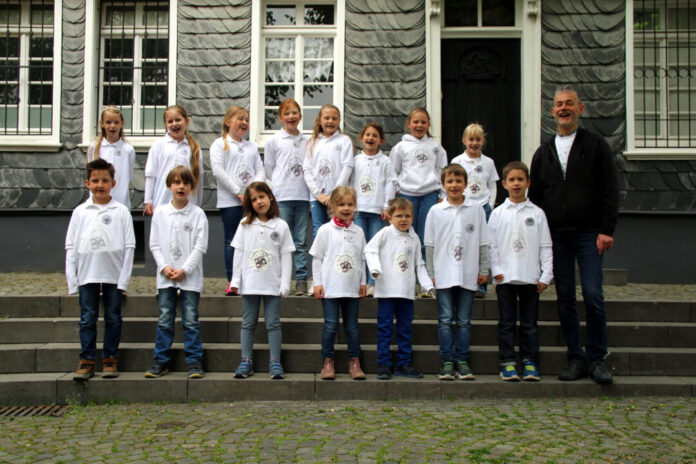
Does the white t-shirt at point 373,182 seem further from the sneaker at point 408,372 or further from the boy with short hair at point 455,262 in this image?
the sneaker at point 408,372

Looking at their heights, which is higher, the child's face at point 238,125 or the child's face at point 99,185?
the child's face at point 238,125

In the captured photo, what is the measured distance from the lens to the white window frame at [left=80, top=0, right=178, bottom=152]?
995cm

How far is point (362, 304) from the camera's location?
6.81 meters

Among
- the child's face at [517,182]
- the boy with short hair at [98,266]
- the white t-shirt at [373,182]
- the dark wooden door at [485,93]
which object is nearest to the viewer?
the boy with short hair at [98,266]

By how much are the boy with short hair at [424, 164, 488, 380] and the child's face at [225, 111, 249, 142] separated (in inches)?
85.7

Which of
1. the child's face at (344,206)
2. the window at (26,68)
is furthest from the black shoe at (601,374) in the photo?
the window at (26,68)

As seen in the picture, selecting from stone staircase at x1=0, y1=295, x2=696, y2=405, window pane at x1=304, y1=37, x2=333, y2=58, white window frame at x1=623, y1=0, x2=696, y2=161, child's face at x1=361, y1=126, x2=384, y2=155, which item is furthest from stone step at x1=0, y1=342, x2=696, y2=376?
window pane at x1=304, y1=37, x2=333, y2=58

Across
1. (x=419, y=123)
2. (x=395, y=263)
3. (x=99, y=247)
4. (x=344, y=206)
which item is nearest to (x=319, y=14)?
(x=419, y=123)

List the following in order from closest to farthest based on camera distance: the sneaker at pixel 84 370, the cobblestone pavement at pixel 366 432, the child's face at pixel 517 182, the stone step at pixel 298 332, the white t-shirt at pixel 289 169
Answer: the cobblestone pavement at pixel 366 432
the sneaker at pixel 84 370
the child's face at pixel 517 182
the stone step at pixel 298 332
the white t-shirt at pixel 289 169

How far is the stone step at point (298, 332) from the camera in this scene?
252 inches

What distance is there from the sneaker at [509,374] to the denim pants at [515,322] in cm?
4

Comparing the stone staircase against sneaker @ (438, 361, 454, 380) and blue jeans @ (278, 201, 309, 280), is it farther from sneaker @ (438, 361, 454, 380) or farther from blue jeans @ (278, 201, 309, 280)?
blue jeans @ (278, 201, 309, 280)

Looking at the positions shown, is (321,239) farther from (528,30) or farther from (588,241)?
(528,30)

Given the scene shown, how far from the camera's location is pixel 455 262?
5852 millimetres
